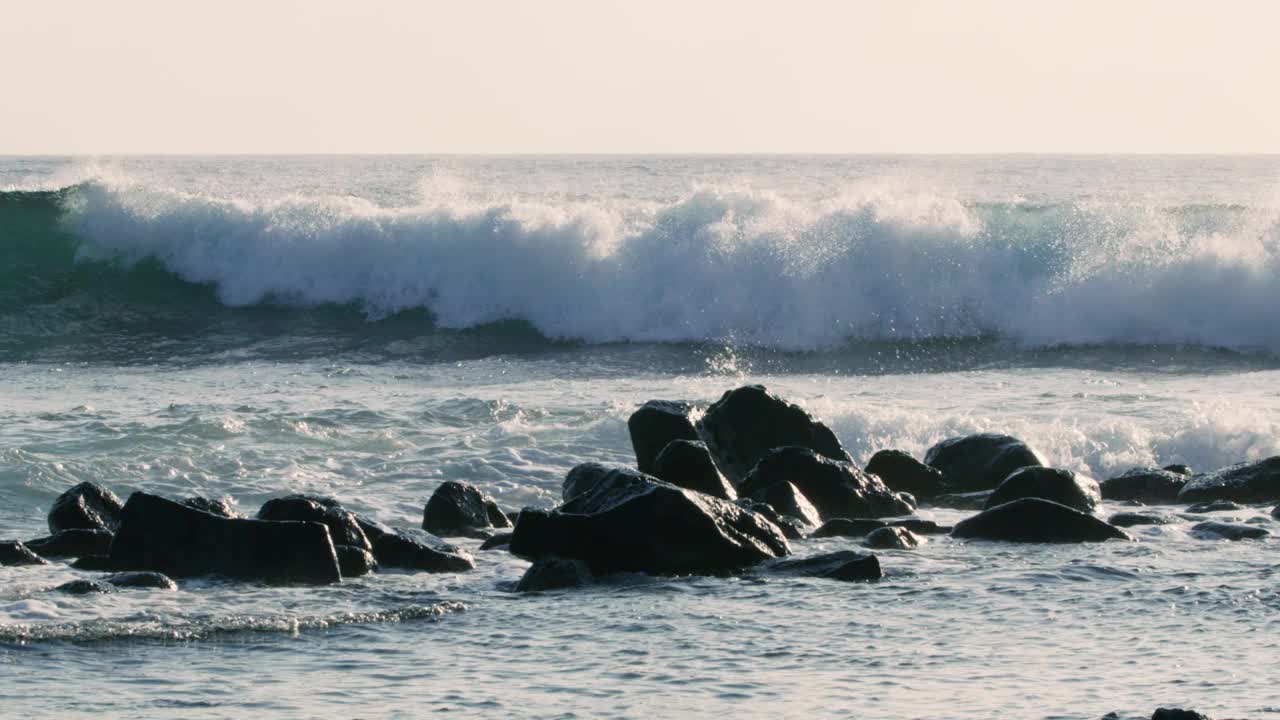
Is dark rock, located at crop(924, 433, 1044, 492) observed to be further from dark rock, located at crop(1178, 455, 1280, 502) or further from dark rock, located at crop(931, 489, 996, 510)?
dark rock, located at crop(1178, 455, 1280, 502)

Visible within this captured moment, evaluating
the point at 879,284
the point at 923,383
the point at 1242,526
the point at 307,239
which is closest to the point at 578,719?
the point at 1242,526

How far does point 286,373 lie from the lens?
21.0 meters

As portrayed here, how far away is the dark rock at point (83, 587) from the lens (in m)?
8.55

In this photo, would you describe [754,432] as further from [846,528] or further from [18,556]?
[18,556]

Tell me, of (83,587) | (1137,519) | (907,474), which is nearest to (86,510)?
(83,587)

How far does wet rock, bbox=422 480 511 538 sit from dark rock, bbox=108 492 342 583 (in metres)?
1.80

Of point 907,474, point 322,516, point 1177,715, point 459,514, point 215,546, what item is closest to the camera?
point 1177,715

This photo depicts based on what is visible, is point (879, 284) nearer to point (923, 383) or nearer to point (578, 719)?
point (923, 383)

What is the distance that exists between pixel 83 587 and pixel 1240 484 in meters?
7.96

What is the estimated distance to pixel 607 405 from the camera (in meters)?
16.6

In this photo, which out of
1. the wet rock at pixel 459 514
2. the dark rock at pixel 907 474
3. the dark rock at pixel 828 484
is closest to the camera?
the wet rock at pixel 459 514

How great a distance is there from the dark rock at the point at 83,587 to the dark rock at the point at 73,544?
1201mm

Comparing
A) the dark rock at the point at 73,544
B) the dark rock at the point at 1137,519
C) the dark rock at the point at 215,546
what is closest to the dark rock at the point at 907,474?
the dark rock at the point at 1137,519

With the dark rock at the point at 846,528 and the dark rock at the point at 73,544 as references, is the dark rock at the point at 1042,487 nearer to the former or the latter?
the dark rock at the point at 846,528
